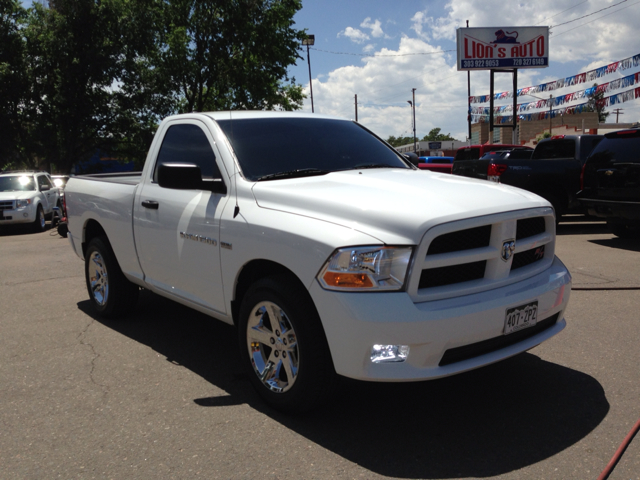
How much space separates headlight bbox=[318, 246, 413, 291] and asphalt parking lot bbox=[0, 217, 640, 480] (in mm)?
873

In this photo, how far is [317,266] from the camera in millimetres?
3283

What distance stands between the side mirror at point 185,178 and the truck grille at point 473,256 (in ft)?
5.23

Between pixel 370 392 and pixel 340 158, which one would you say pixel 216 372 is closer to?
pixel 370 392

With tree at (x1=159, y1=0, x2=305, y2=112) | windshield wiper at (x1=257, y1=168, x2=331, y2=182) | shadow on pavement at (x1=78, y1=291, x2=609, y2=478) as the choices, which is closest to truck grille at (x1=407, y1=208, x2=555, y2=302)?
shadow on pavement at (x1=78, y1=291, x2=609, y2=478)

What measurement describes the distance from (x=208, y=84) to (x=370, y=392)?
1144 inches

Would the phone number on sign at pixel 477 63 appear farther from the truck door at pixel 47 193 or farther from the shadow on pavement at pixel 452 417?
the shadow on pavement at pixel 452 417

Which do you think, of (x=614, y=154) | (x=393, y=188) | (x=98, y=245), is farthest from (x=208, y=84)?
(x=393, y=188)

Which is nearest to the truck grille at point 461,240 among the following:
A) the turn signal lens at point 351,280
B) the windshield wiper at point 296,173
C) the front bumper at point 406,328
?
the front bumper at point 406,328

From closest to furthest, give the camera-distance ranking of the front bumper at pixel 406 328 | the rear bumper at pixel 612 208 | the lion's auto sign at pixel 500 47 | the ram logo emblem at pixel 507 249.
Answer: the front bumper at pixel 406 328 → the ram logo emblem at pixel 507 249 → the rear bumper at pixel 612 208 → the lion's auto sign at pixel 500 47

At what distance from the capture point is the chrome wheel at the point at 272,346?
11.7 ft

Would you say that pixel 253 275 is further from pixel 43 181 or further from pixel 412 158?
pixel 43 181

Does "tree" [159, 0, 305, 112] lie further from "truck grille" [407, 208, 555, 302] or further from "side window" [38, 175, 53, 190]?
"truck grille" [407, 208, 555, 302]

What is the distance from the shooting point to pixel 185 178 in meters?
4.09

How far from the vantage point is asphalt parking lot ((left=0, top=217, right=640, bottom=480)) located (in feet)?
10.3
